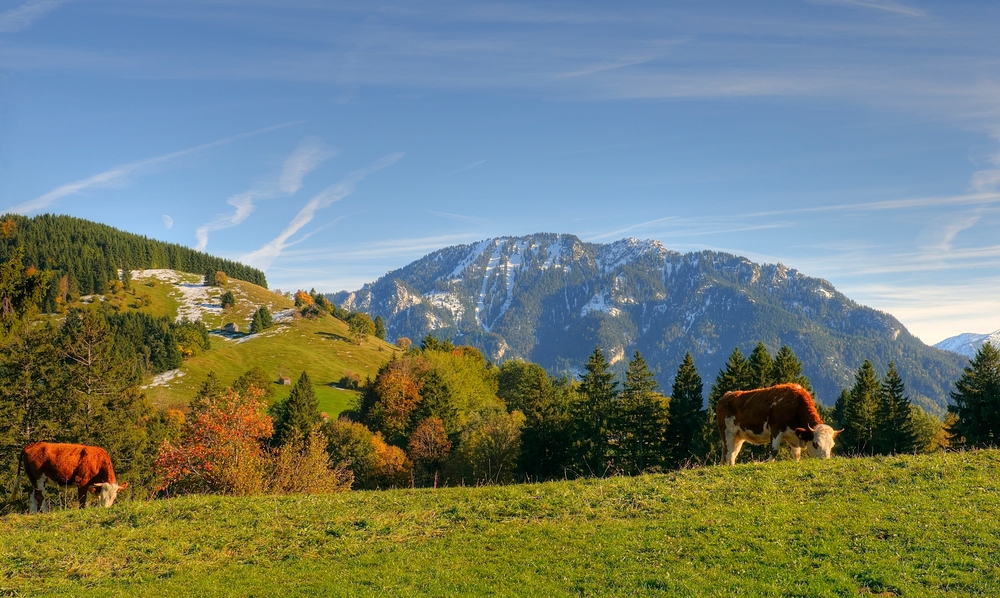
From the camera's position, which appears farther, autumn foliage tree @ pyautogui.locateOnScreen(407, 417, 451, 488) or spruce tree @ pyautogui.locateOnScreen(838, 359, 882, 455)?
autumn foliage tree @ pyautogui.locateOnScreen(407, 417, 451, 488)

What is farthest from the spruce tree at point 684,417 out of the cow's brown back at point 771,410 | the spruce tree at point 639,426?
the cow's brown back at point 771,410

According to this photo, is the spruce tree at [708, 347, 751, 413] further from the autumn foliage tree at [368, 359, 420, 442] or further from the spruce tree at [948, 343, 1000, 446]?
the autumn foliage tree at [368, 359, 420, 442]

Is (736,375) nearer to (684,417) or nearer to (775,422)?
(684,417)

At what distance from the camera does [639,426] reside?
66438 millimetres

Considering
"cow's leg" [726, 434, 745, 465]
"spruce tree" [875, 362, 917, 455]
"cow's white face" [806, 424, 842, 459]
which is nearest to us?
"cow's white face" [806, 424, 842, 459]

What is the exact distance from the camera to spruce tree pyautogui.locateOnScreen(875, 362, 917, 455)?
63000 mm


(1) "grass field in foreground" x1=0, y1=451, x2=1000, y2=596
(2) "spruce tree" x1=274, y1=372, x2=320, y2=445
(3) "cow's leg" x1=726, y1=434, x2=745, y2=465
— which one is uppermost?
(3) "cow's leg" x1=726, y1=434, x2=745, y2=465

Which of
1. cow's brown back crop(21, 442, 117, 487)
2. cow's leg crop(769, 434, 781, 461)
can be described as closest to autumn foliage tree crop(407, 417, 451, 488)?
cow's brown back crop(21, 442, 117, 487)

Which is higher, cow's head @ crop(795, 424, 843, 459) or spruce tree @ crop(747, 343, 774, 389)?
spruce tree @ crop(747, 343, 774, 389)

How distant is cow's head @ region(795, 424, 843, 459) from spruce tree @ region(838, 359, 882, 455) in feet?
154

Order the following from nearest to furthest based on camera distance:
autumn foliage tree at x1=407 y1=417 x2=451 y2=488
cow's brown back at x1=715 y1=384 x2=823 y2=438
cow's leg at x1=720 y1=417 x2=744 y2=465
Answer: cow's brown back at x1=715 y1=384 x2=823 y2=438 → cow's leg at x1=720 y1=417 x2=744 y2=465 → autumn foliage tree at x1=407 y1=417 x2=451 y2=488

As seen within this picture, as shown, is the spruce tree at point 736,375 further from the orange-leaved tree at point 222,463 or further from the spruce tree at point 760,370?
the orange-leaved tree at point 222,463

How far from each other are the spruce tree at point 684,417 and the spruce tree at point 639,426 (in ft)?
4.71

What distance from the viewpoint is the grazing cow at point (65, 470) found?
92.3ft
